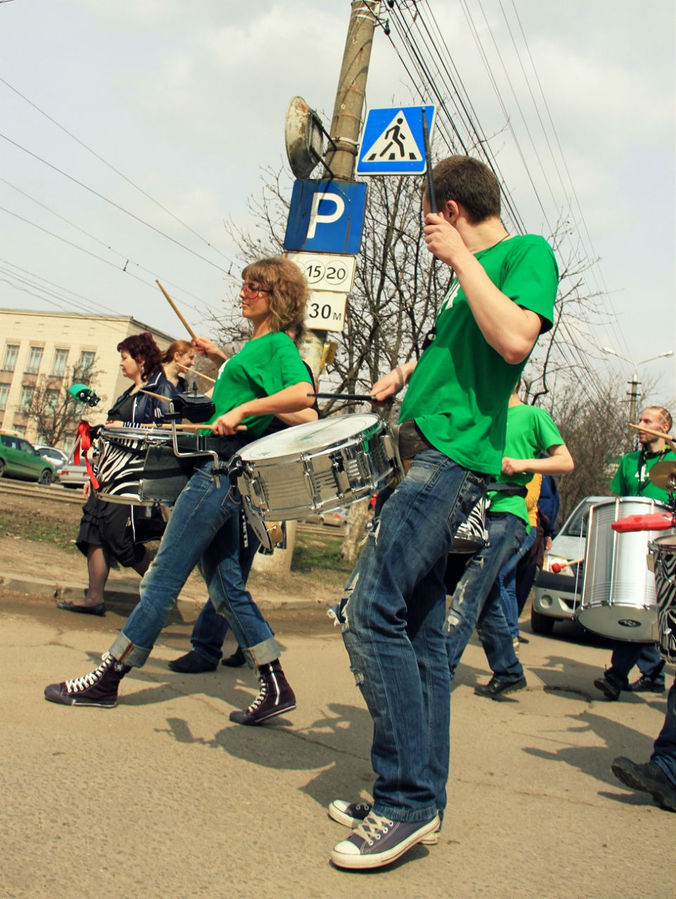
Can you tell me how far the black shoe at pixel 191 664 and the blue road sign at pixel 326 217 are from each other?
16.5ft

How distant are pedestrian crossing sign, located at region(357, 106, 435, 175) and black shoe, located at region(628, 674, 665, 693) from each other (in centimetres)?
528

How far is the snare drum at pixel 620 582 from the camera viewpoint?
4891 millimetres

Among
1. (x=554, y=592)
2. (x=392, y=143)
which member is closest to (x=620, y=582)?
(x=554, y=592)

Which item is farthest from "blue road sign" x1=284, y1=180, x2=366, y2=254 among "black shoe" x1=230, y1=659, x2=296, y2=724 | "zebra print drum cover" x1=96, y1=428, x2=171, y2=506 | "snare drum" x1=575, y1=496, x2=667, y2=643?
"black shoe" x1=230, y1=659, x2=296, y2=724

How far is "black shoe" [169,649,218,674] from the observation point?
4.87 metres

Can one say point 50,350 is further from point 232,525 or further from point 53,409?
point 232,525

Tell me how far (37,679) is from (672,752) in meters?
2.78

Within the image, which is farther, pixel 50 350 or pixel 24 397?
pixel 24 397

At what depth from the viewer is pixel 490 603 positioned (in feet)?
18.3

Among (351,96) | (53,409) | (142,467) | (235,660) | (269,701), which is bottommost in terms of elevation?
(235,660)

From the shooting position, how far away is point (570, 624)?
11.6 meters

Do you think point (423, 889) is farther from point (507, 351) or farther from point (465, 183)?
point (465, 183)

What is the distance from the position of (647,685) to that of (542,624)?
12.1ft

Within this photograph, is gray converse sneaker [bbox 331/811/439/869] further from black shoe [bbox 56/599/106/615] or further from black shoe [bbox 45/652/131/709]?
black shoe [bbox 56/599/106/615]
